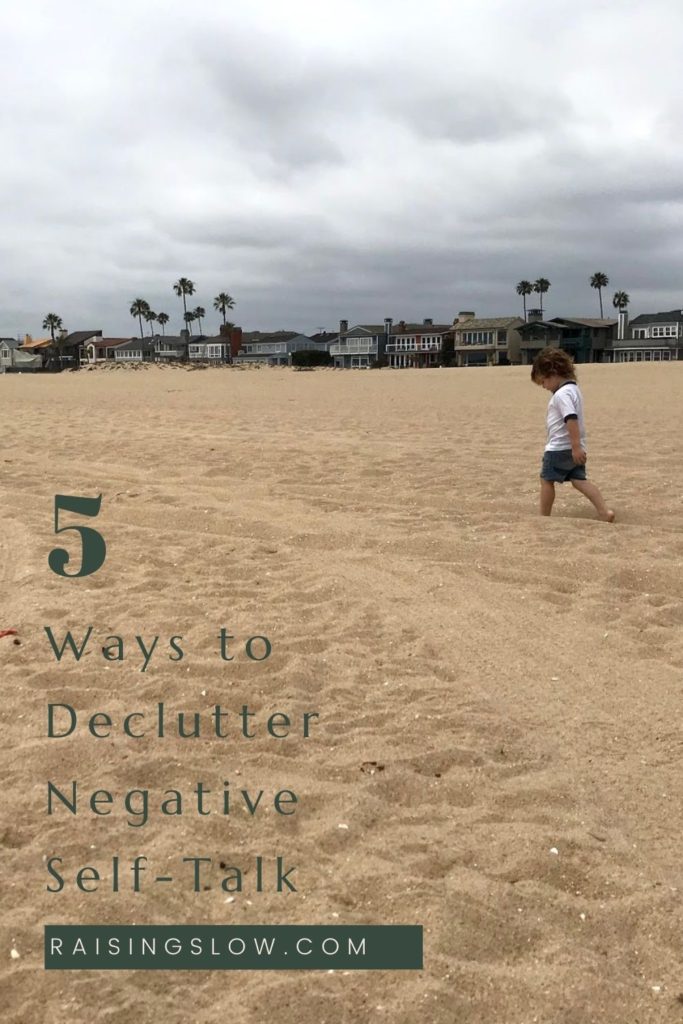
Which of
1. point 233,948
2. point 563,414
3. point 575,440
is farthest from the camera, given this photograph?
point 563,414

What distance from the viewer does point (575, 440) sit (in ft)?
23.2

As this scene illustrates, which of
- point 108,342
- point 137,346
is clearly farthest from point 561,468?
point 108,342

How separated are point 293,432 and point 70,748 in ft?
34.9

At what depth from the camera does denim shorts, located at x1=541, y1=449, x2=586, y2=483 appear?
7.25 m

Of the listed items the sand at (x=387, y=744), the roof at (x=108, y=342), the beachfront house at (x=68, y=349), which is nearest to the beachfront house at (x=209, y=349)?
the roof at (x=108, y=342)

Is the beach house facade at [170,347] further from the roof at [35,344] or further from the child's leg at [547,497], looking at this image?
the child's leg at [547,497]

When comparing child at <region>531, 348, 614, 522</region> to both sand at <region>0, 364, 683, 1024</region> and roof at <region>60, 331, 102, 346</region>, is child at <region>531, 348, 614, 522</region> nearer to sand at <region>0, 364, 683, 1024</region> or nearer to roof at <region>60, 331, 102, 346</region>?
sand at <region>0, 364, 683, 1024</region>

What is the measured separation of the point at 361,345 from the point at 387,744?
103 m

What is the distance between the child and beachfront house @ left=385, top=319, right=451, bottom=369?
89998 millimetres

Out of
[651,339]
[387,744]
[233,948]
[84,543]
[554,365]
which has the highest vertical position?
[651,339]

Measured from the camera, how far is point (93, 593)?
5246 millimetres

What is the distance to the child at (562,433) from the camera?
7.15 metres

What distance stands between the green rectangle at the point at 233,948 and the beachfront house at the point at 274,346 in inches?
4132

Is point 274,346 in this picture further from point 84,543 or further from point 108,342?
point 84,543
